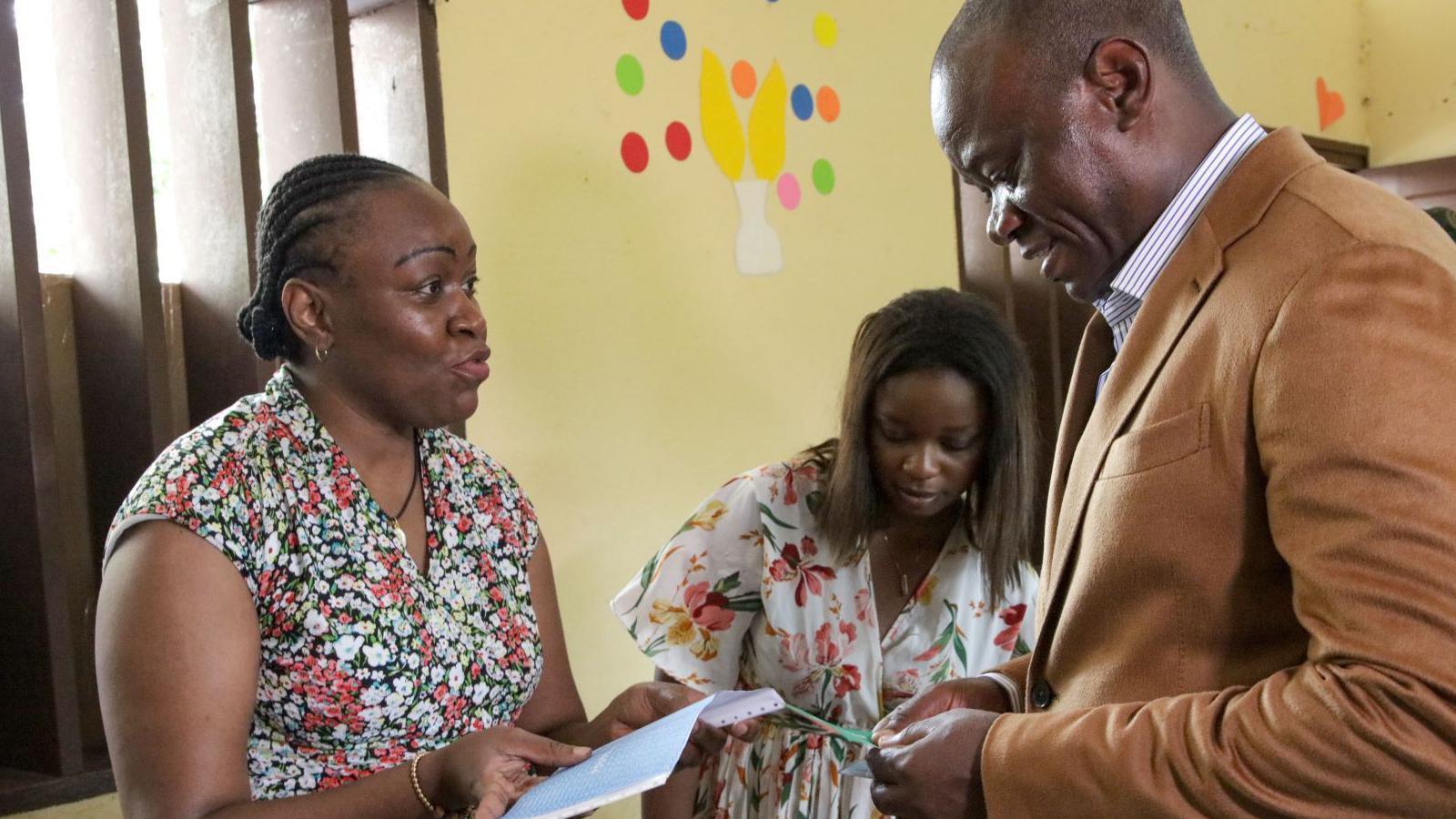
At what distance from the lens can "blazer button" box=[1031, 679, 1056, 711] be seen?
1292mm

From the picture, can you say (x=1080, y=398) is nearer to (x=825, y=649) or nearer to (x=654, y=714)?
(x=654, y=714)

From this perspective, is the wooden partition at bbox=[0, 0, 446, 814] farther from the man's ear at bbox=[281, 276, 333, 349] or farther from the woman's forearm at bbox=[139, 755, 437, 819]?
the woman's forearm at bbox=[139, 755, 437, 819]

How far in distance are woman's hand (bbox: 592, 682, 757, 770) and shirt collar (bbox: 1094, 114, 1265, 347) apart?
872 mm

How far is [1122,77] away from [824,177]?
7.17ft

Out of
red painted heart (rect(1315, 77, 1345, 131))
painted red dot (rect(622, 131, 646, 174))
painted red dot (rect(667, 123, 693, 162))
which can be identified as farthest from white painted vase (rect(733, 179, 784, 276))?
red painted heart (rect(1315, 77, 1345, 131))

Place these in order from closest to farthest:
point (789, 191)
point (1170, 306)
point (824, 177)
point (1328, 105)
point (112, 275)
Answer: point (1170, 306) < point (112, 275) < point (789, 191) < point (824, 177) < point (1328, 105)

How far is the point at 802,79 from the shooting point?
A: 3.37 m

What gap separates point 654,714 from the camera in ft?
6.21

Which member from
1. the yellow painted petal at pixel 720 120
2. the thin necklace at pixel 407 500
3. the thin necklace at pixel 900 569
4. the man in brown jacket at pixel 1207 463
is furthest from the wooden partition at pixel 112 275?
the man in brown jacket at pixel 1207 463

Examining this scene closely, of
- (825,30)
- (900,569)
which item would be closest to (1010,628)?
(900,569)

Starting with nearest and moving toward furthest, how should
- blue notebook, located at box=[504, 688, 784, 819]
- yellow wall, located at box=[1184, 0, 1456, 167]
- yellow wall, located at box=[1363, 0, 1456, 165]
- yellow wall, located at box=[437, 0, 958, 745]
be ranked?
blue notebook, located at box=[504, 688, 784, 819]
yellow wall, located at box=[437, 0, 958, 745]
yellow wall, located at box=[1184, 0, 1456, 167]
yellow wall, located at box=[1363, 0, 1456, 165]

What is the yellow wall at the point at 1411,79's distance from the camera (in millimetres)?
5789

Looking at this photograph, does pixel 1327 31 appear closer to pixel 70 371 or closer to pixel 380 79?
pixel 380 79

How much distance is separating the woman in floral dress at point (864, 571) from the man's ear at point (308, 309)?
2.66ft
